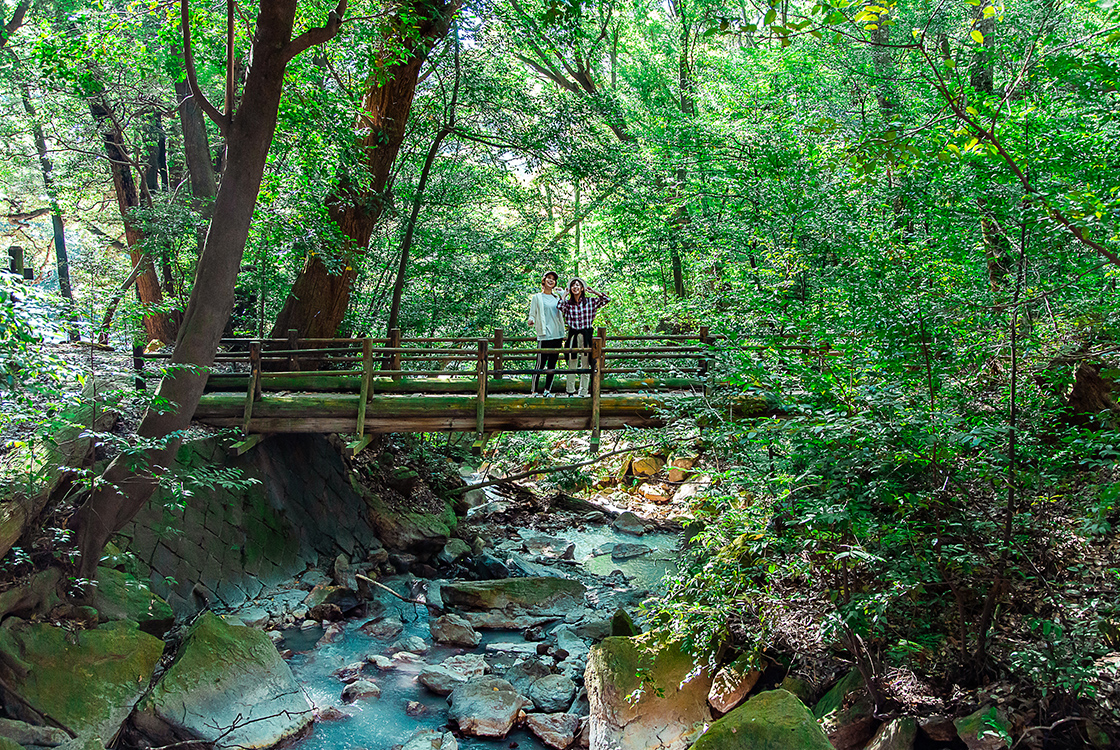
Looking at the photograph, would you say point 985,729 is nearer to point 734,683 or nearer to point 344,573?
point 734,683

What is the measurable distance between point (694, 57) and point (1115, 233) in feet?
48.7

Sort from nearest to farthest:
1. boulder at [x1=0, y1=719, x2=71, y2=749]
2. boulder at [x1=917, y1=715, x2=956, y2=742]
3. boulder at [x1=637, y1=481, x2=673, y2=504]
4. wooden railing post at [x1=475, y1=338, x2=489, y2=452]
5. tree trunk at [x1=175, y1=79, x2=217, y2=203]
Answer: boulder at [x1=917, y1=715, x2=956, y2=742]
boulder at [x1=0, y1=719, x2=71, y2=749]
wooden railing post at [x1=475, y1=338, x2=489, y2=452]
tree trunk at [x1=175, y1=79, x2=217, y2=203]
boulder at [x1=637, y1=481, x2=673, y2=504]

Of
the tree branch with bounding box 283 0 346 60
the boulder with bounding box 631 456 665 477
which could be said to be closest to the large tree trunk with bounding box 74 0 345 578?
the tree branch with bounding box 283 0 346 60

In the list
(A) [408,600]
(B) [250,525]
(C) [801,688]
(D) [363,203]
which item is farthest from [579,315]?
(B) [250,525]

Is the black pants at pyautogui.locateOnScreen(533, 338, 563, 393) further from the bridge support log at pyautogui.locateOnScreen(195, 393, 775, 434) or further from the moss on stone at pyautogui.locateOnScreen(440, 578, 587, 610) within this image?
the moss on stone at pyautogui.locateOnScreen(440, 578, 587, 610)

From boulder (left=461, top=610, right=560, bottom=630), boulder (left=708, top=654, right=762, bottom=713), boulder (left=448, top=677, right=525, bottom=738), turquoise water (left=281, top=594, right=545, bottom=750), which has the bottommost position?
boulder (left=461, top=610, right=560, bottom=630)

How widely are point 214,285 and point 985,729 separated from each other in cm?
606

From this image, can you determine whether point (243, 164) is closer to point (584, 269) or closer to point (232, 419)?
point (232, 419)

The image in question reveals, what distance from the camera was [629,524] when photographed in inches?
516

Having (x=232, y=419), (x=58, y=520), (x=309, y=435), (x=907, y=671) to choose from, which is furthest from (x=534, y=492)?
(x=907, y=671)

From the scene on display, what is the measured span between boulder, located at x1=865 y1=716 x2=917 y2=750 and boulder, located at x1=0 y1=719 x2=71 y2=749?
5.49m

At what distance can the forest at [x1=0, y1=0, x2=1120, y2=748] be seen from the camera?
3.82m

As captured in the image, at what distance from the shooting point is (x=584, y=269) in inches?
869

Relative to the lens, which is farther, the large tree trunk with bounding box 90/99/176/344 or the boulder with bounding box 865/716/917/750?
the large tree trunk with bounding box 90/99/176/344
